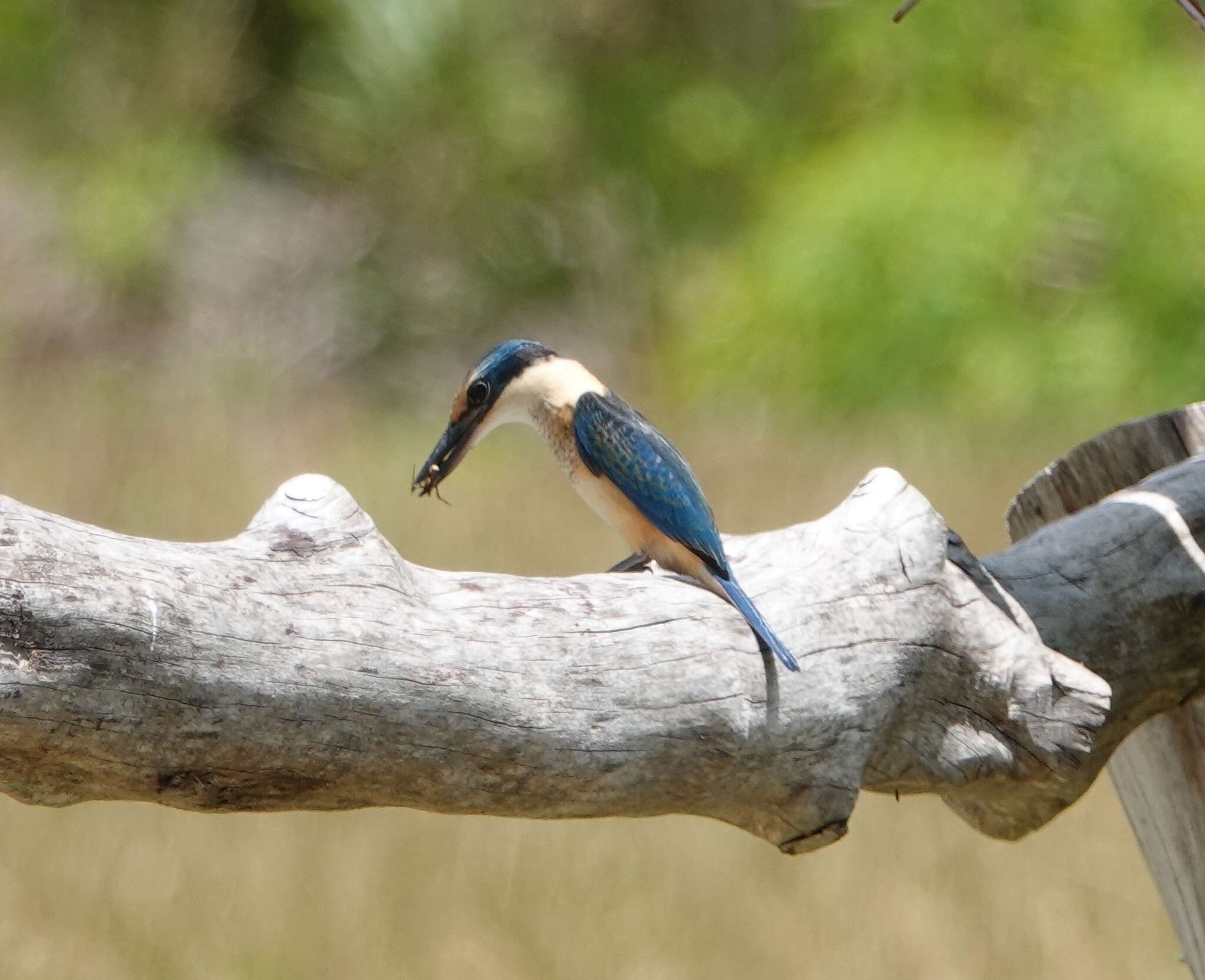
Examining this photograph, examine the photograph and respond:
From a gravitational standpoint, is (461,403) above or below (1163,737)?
above

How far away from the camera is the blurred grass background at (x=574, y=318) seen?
3.56 metres

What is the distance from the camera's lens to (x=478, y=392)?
2.08 metres

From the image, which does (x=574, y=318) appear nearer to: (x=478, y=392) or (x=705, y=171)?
(x=705, y=171)

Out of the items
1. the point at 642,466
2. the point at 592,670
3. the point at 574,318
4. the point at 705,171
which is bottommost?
the point at 592,670

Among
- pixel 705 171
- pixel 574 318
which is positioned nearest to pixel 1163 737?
pixel 574 318

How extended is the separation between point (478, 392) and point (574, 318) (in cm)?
906

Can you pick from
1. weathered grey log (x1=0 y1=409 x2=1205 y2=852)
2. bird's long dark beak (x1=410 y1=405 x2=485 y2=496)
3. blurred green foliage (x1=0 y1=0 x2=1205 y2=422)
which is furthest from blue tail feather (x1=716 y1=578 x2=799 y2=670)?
blurred green foliage (x1=0 y1=0 x2=1205 y2=422)

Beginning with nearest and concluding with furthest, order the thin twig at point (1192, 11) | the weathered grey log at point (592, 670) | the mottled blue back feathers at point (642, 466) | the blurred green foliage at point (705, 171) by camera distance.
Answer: the weathered grey log at point (592, 670) → the thin twig at point (1192, 11) → the mottled blue back feathers at point (642, 466) → the blurred green foliage at point (705, 171)

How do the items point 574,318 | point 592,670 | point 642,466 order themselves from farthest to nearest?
point 574,318 → point 642,466 → point 592,670

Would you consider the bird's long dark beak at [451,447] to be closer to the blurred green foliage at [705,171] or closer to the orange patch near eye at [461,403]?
the orange patch near eye at [461,403]

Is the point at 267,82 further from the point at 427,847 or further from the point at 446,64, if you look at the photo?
the point at 427,847

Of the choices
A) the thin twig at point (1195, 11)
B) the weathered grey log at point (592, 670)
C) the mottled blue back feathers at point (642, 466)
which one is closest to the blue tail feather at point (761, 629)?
the weathered grey log at point (592, 670)

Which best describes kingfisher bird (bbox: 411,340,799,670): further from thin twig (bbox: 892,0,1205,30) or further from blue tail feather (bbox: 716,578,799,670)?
thin twig (bbox: 892,0,1205,30)

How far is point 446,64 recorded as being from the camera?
11070mm
